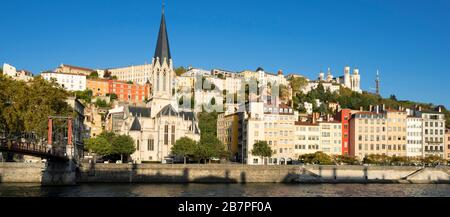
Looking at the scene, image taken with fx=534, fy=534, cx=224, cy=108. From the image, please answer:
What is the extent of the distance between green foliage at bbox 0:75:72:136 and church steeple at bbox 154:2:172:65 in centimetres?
3934

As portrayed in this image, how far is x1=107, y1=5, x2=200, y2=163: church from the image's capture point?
306 ft

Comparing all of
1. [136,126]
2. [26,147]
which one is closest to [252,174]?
[26,147]

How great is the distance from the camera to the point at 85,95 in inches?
5531

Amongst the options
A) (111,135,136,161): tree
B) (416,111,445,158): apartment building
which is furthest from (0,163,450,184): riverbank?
(416,111,445,158): apartment building

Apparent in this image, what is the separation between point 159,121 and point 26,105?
34.3 metres

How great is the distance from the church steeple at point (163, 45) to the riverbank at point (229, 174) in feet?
132

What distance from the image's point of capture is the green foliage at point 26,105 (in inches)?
2341

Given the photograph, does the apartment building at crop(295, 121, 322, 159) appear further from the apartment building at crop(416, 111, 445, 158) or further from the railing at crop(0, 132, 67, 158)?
the railing at crop(0, 132, 67, 158)

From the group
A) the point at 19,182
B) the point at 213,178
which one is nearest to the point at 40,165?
the point at 19,182

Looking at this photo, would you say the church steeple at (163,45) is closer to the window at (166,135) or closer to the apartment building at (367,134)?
the window at (166,135)

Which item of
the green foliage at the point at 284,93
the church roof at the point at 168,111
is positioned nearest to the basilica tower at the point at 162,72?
the church roof at the point at 168,111

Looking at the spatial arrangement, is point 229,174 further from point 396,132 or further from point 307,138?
point 396,132
